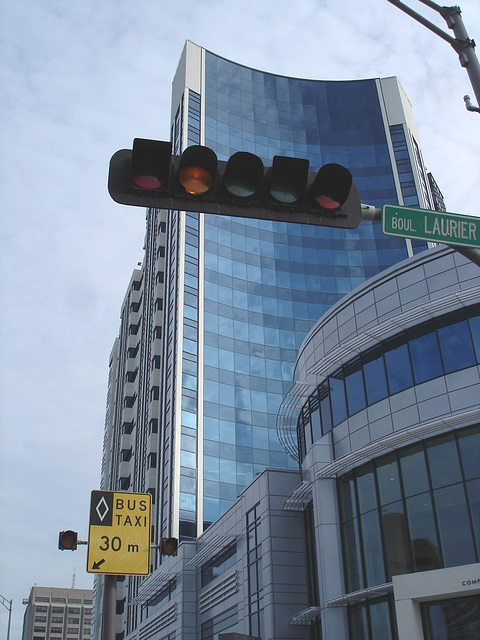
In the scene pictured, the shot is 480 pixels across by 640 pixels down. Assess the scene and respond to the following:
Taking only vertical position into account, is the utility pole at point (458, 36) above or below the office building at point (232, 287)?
below

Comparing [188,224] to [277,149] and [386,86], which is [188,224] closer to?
[277,149]

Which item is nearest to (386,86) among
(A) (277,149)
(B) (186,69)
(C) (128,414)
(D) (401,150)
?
(D) (401,150)

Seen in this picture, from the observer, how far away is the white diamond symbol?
10.1 m

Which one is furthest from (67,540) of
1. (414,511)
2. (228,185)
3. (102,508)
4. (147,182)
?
(414,511)

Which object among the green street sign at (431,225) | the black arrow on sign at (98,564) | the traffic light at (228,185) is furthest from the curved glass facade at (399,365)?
the traffic light at (228,185)

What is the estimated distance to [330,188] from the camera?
6.41m

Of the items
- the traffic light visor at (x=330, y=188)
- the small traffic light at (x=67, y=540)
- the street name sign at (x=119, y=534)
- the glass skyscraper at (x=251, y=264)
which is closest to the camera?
the traffic light visor at (x=330, y=188)

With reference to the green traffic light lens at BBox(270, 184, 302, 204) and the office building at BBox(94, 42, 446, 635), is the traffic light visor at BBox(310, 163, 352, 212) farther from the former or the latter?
the office building at BBox(94, 42, 446, 635)

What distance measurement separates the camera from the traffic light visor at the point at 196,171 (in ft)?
19.9

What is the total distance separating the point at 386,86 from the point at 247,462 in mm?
56978

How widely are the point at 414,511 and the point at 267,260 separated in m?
52.9

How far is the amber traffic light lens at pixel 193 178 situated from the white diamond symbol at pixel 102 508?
5.89 meters

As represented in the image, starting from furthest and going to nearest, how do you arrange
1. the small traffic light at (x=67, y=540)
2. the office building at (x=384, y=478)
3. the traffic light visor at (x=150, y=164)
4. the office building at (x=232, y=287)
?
the office building at (x=232, y=287) → the office building at (x=384, y=478) → the small traffic light at (x=67, y=540) → the traffic light visor at (x=150, y=164)

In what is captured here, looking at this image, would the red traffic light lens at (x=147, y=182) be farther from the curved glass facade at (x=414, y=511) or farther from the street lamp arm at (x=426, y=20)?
the curved glass facade at (x=414, y=511)
